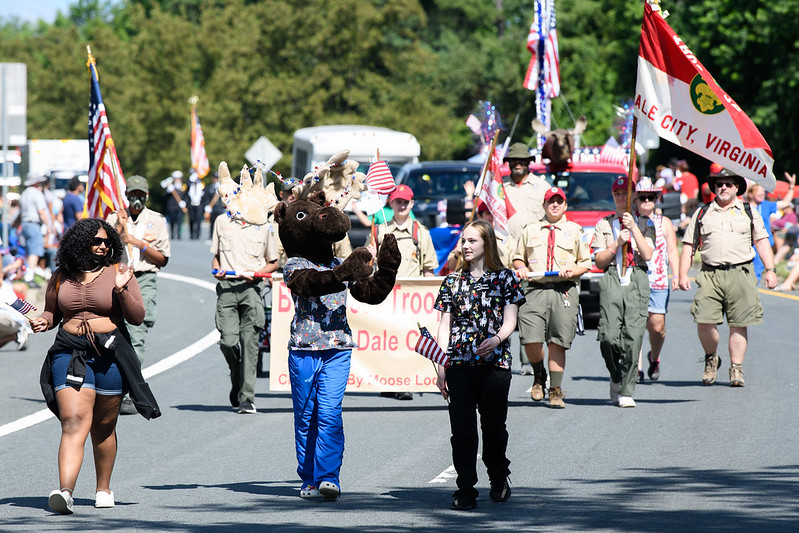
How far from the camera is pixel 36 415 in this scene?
11727 millimetres

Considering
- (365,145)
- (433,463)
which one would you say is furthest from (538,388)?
(365,145)

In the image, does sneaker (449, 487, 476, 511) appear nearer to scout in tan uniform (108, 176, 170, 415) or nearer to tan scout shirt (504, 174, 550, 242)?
scout in tan uniform (108, 176, 170, 415)

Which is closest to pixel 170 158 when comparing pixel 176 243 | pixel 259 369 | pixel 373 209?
pixel 176 243

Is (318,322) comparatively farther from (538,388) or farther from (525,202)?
(525,202)

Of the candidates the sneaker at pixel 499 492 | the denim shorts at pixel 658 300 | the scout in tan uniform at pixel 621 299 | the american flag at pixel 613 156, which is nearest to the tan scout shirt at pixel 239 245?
the scout in tan uniform at pixel 621 299

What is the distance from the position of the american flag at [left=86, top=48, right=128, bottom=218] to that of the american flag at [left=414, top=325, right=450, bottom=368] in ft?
15.0

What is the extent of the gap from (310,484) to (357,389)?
3839 millimetres

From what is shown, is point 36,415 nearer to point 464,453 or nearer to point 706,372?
point 464,453

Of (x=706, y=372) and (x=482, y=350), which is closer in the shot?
(x=482, y=350)

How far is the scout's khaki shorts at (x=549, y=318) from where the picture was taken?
1188 centimetres

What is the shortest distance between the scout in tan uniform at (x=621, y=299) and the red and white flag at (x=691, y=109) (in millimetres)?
969

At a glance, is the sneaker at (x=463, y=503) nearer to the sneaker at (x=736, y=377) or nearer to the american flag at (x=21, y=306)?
the american flag at (x=21, y=306)

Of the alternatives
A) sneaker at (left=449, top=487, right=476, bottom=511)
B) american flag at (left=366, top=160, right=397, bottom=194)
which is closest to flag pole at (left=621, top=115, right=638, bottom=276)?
american flag at (left=366, top=160, right=397, bottom=194)

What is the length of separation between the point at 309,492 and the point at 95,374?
57.1 inches
